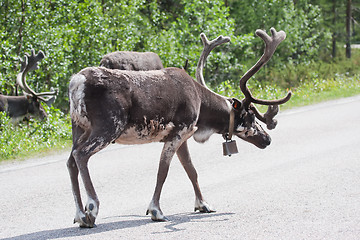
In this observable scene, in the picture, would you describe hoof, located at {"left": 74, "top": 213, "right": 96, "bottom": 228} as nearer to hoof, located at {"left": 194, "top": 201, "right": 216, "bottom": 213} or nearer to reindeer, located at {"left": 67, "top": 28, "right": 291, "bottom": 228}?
reindeer, located at {"left": 67, "top": 28, "right": 291, "bottom": 228}

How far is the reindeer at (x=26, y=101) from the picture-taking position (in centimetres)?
1325

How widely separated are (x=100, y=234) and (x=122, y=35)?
37.5ft

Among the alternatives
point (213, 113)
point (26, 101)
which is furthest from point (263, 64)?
point (26, 101)

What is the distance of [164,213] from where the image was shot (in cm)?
724

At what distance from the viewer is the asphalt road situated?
20.7 feet

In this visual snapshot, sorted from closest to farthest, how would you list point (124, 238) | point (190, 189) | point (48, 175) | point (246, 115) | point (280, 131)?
point (124, 238)
point (246, 115)
point (190, 189)
point (48, 175)
point (280, 131)

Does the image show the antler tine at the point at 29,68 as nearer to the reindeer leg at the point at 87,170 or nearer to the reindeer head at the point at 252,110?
the reindeer head at the point at 252,110

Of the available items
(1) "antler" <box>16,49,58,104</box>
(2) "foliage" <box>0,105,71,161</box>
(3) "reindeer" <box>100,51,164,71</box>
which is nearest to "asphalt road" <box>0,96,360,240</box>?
(2) "foliage" <box>0,105,71,161</box>

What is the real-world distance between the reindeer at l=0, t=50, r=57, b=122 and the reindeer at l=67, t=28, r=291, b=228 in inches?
262

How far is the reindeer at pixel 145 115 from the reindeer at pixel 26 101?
262 inches

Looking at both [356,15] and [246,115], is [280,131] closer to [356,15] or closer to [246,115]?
[246,115]

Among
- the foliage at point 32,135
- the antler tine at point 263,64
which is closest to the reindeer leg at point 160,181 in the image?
the antler tine at point 263,64

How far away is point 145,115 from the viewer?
6586mm

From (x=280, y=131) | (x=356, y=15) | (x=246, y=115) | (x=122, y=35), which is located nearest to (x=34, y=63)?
(x=122, y=35)
